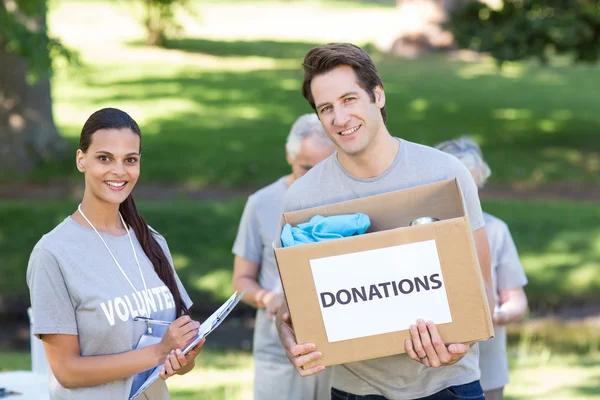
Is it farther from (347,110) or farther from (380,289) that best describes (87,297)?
(347,110)

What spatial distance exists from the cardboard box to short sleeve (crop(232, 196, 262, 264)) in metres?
1.65

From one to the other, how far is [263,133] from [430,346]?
14297mm

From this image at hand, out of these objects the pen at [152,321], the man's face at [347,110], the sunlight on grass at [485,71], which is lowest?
the pen at [152,321]

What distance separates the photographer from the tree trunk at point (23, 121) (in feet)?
46.3

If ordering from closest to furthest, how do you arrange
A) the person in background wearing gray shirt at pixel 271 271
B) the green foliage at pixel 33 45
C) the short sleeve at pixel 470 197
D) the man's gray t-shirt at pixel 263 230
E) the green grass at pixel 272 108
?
1. the short sleeve at pixel 470 197
2. the person in background wearing gray shirt at pixel 271 271
3. the man's gray t-shirt at pixel 263 230
4. the green foliage at pixel 33 45
5. the green grass at pixel 272 108

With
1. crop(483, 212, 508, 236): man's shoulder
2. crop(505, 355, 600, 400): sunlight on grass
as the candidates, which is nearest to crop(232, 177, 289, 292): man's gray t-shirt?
crop(483, 212, 508, 236): man's shoulder

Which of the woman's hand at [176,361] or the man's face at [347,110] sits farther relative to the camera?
the man's face at [347,110]

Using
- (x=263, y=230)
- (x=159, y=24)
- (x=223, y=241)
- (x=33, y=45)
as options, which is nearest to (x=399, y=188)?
(x=263, y=230)

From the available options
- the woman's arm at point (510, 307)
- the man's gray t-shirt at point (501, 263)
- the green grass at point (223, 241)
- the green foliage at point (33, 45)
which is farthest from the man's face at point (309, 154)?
the green grass at point (223, 241)

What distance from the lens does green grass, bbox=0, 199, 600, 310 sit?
11.8 meters

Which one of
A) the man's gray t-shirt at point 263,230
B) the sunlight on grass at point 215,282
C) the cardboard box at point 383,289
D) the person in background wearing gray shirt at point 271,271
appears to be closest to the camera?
the cardboard box at point 383,289

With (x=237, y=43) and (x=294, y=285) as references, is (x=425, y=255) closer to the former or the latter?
(x=294, y=285)

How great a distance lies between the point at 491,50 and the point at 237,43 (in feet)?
47.2

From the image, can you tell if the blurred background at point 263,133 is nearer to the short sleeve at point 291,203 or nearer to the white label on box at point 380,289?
the short sleeve at point 291,203
